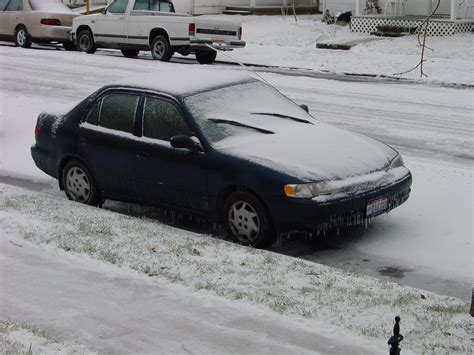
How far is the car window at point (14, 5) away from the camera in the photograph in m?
27.4

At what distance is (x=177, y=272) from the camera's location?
695 centimetres

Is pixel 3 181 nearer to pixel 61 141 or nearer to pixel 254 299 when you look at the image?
pixel 61 141

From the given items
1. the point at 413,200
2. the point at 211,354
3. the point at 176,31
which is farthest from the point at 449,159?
the point at 176,31

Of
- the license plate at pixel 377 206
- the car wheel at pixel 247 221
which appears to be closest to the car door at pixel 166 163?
the car wheel at pixel 247 221

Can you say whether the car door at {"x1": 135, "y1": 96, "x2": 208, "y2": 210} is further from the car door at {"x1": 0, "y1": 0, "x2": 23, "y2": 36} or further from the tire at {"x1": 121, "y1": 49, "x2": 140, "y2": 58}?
the car door at {"x1": 0, "y1": 0, "x2": 23, "y2": 36}

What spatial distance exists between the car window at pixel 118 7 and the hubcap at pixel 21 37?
333cm

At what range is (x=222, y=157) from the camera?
28.0ft

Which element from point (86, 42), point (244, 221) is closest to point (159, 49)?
point (86, 42)

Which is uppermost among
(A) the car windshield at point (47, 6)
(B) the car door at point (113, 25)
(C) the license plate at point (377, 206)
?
(A) the car windshield at point (47, 6)

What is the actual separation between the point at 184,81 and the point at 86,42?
58.5ft

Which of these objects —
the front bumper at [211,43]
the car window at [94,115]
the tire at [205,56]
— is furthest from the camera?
the tire at [205,56]

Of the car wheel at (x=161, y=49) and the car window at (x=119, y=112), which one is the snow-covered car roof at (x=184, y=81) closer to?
the car window at (x=119, y=112)

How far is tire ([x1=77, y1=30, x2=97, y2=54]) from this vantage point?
1040 inches

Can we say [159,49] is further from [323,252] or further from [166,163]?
[323,252]
